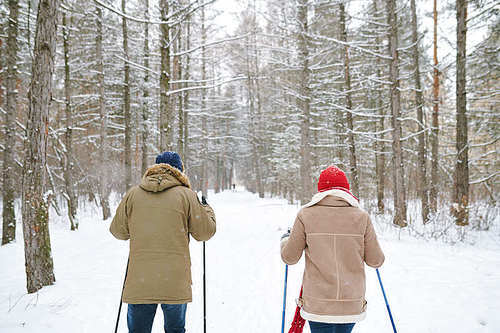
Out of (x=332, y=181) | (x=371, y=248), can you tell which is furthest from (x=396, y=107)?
(x=371, y=248)

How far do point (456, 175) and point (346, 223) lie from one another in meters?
9.46

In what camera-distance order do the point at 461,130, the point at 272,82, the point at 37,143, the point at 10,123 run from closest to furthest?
the point at 37,143 → the point at 10,123 → the point at 461,130 → the point at 272,82

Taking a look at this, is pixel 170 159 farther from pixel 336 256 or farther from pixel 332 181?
pixel 336 256

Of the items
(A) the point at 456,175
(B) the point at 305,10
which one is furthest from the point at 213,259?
(B) the point at 305,10

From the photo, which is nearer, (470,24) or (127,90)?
(470,24)

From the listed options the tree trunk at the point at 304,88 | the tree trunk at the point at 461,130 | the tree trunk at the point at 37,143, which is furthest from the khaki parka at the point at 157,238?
the tree trunk at the point at 461,130

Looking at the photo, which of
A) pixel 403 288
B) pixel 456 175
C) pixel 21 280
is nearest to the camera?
pixel 403 288

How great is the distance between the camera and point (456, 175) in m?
9.59

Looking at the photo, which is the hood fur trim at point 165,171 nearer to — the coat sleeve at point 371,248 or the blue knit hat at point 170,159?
the blue knit hat at point 170,159

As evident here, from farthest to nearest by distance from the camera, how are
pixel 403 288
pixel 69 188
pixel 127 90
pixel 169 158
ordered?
pixel 127 90, pixel 69 188, pixel 403 288, pixel 169 158

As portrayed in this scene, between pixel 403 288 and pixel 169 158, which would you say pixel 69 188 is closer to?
pixel 169 158

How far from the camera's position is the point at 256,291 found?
5.30 meters

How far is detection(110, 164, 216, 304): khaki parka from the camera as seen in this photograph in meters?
2.47

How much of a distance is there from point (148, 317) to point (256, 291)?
10.2ft
